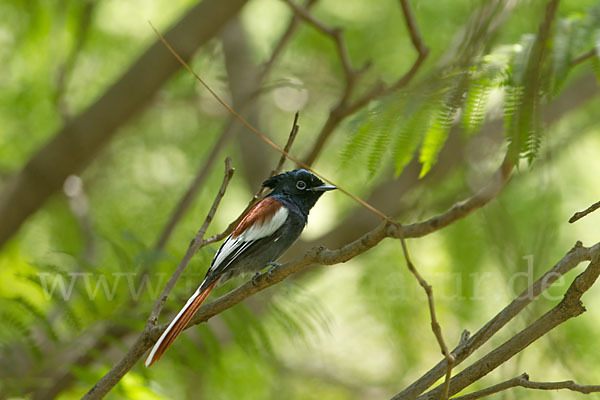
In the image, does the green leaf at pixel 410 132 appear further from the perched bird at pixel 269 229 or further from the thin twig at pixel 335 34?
the thin twig at pixel 335 34

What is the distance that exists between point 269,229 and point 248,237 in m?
0.16

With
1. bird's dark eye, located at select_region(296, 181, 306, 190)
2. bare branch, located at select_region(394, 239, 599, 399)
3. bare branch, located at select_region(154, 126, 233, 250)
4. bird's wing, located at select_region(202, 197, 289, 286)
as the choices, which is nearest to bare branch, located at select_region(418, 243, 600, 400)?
bare branch, located at select_region(394, 239, 599, 399)

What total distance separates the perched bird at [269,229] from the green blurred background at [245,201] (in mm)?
244

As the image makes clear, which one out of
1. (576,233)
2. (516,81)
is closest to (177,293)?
(516,81)

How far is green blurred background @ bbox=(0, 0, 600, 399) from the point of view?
13.2 feet

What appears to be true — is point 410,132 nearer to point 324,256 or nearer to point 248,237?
point 324,256

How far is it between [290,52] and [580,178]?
3.10m

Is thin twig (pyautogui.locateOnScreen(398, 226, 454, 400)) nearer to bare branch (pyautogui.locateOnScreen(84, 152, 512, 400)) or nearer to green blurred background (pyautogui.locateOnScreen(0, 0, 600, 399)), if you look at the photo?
bare branch (pyautogui.locateOnScreen(84, 152, 512, 400))

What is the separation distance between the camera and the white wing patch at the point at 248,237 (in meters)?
3.56

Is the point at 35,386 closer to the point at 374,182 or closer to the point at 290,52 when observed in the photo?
the point at 374,182

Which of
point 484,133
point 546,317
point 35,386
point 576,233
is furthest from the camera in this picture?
point 576,233

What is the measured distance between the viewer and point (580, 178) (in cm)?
617

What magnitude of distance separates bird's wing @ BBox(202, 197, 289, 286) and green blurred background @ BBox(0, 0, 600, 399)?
277 mm

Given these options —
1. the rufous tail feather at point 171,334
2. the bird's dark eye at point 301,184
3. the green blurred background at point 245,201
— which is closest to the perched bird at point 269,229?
the bird's dark eye at point 301,184
